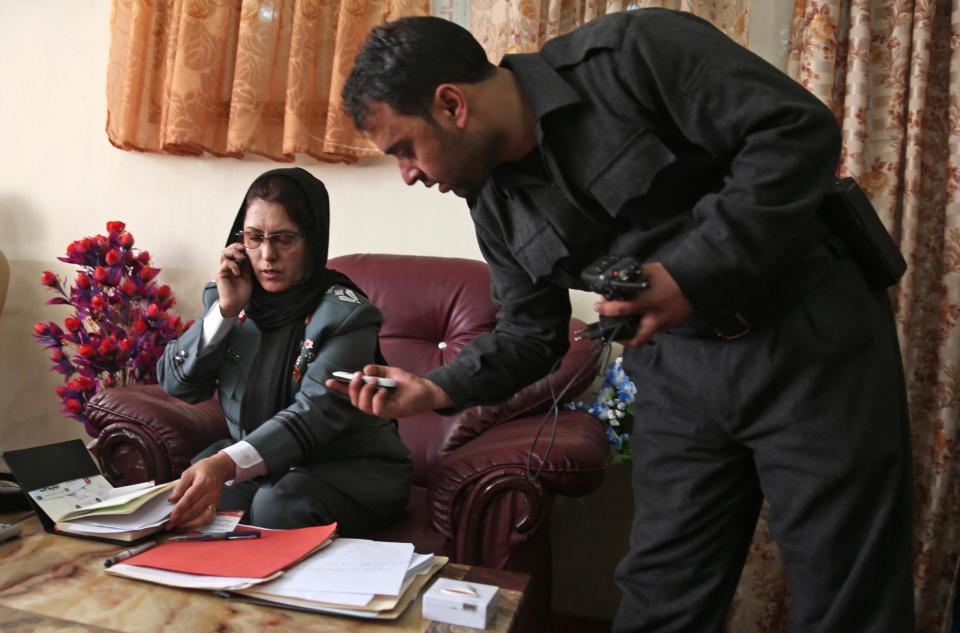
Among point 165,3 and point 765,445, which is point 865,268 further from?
point 165,3

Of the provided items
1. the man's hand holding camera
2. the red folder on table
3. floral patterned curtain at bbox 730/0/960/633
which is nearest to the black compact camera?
the man's hand holding camera

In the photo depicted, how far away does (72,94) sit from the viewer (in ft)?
9.11

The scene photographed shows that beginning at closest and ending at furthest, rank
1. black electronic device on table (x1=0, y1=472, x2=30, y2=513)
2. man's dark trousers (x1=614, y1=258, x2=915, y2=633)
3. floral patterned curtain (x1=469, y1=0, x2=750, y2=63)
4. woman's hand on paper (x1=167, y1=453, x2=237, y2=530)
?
man's dark trousers (x1=614, y1=258, x2=915, y2=633) → woman's hand on paper (x1=167, y1=453, x2=237, y2=530) → black electronic device on table (x1=0, y1=472, x2=30, y2=513) → floral patterned curtain (x1=469, y1=0, x2=750, y2=63)

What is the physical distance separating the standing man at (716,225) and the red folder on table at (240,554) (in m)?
0.53

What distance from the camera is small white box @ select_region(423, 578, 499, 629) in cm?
94

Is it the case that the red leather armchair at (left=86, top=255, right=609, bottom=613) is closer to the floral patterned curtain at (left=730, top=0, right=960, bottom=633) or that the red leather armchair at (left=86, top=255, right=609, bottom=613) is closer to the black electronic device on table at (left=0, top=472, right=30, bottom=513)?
the black electronic device on table at (left=0, top=472, right=30, bottom=513)

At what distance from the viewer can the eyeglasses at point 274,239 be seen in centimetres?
167

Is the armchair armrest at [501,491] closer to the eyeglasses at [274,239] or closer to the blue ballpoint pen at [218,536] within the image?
the blue ballpoint pen at [218,536]

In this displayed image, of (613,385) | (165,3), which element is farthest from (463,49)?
(165,3)

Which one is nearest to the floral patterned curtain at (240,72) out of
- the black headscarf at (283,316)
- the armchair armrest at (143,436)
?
the black headscarf at (283,316)

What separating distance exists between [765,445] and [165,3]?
7.97 feet

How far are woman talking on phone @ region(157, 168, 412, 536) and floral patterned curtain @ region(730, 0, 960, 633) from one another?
1098mm

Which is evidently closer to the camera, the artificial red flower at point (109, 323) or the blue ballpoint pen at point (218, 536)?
the blue ballpoint pen at point (218, 536)

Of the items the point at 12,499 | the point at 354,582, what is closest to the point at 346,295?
the point at 12,499
